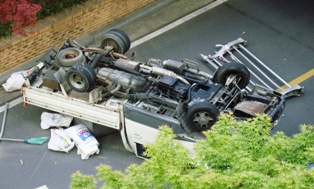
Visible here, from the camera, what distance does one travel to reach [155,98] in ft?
39.8

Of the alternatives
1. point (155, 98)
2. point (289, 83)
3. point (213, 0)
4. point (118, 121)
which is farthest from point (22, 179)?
point (213, 0)

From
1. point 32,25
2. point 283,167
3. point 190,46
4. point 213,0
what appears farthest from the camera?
point 213,0

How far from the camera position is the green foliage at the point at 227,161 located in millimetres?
8211

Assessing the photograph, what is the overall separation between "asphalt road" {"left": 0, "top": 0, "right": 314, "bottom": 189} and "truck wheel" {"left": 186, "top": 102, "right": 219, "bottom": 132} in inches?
68.4

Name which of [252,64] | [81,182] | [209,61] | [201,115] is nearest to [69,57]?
[201,115]

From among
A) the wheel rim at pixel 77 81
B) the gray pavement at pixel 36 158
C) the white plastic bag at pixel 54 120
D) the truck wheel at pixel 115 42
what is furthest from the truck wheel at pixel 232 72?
the white plastic bag at pixel 54 120

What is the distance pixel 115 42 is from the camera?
13516mm

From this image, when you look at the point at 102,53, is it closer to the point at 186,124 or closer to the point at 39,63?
the point at 39,63

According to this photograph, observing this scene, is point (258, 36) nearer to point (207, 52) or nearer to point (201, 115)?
point (207, 52)

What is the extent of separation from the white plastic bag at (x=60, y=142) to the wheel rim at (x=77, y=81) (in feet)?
3.90

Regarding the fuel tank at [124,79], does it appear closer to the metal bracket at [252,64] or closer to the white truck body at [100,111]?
the white truck body at [100,111]

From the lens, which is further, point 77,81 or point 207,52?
point 207,52

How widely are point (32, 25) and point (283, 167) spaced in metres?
7.80

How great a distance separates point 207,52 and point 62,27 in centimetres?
357
